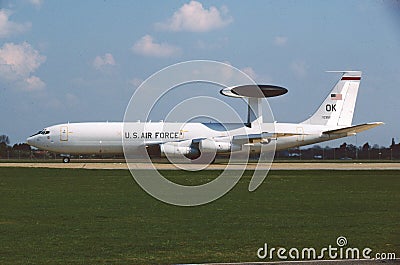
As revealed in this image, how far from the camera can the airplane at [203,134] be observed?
56.2 metres

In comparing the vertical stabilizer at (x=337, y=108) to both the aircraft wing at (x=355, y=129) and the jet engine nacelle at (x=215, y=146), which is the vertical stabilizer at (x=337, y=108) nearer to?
the aircraft wing at (x=355, y=129)

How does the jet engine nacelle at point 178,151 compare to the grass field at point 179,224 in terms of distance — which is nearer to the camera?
the grass field at point 179,224

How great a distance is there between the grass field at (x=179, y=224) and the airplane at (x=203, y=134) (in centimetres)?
3094

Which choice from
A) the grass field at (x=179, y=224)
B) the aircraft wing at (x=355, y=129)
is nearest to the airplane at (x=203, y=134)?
the aircraft wing at (x=355, y=129)

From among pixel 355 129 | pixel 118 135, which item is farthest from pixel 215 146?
pixel 355 129

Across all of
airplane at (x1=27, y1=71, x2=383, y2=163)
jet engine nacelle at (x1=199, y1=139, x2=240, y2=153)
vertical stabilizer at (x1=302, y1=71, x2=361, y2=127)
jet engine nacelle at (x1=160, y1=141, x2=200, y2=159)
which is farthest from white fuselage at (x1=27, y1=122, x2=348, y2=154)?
vertical stabilizer at (x1=302, y1=71, x2=361, y2=127)

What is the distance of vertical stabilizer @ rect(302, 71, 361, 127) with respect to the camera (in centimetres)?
6159

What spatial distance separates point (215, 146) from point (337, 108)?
41.4 feet

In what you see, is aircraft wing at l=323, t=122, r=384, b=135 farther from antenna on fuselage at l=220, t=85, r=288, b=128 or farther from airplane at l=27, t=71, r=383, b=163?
antenna on fuselage at l=220, t=85, r=288, b=128

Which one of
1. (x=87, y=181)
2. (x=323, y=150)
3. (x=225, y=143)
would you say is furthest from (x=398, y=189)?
(x=323, y=150)

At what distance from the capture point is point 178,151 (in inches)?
2184

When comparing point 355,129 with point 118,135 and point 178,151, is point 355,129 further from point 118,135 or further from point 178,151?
point 118,135

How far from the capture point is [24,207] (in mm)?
18703

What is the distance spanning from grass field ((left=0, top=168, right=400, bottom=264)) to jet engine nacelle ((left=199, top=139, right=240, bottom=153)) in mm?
29779
